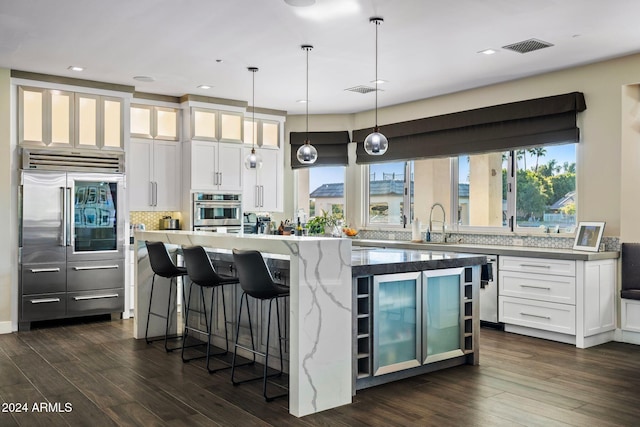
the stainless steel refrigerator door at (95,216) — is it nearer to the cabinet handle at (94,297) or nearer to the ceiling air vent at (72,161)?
the ceiling air vent at (72,161)

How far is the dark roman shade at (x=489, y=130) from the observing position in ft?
20.1

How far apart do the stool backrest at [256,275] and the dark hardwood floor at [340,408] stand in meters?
0.74

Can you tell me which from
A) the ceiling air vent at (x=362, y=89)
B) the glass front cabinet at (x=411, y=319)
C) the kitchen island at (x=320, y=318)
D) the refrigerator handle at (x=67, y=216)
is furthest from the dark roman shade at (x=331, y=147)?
the kitchen island at (x=320, y=318)

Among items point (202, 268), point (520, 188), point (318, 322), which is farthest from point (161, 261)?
point (520, 188)

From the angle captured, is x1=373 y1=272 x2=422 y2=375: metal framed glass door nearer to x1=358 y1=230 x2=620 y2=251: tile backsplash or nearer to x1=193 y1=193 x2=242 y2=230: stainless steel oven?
x1=358 y1=230 x2=620 y2=251: tile backsplash

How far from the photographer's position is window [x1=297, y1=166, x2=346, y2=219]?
29.4 ft

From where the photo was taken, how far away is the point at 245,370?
4.60m

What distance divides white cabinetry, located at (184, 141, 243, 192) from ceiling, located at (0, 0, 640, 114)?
94 centimetres

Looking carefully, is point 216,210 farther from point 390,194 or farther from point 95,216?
point 390,194

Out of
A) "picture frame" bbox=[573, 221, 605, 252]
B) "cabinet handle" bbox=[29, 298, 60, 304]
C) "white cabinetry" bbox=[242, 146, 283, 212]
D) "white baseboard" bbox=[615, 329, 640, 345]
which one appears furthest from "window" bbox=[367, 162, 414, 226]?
"cabinet handle" bbox=[29, 298, 60, 304]

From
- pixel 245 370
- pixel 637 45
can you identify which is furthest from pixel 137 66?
pixel 637 45

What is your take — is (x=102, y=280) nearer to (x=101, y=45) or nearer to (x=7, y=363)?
(x=7, y=363)

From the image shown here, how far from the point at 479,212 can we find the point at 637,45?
8.70ft

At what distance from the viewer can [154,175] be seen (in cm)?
754
